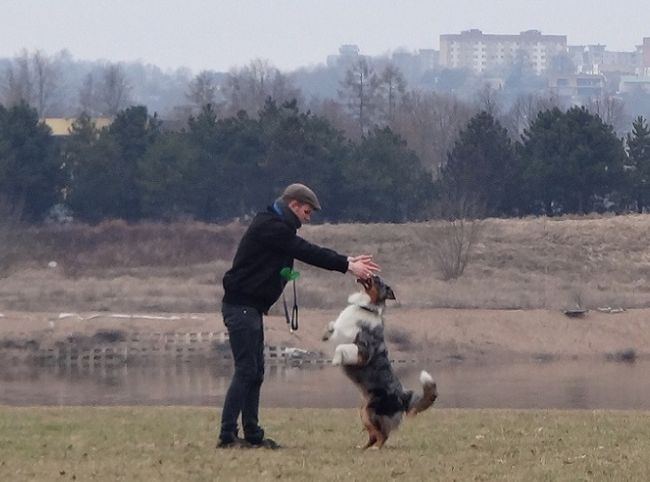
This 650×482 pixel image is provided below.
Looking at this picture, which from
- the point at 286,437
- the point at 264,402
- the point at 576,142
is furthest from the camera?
the point at 576,142

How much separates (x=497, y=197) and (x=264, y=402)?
3159cm

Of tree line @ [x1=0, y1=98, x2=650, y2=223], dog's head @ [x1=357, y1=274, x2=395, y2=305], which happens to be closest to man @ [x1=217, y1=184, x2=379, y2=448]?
dog's head @ [x1=357, y1=274, x2=395, y2=305]

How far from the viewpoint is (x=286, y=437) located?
452 inches

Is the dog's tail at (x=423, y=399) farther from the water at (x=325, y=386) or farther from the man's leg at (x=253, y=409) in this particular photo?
the water at (x=325, y=386)

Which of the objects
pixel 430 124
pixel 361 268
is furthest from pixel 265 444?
pixel 430 124

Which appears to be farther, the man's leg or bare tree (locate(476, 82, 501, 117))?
bare tree (locate(476, 82, 501, 117))

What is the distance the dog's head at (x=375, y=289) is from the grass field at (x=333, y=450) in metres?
1.01

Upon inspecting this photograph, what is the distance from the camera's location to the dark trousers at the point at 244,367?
10.4 metres

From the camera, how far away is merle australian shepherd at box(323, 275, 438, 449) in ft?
33.6

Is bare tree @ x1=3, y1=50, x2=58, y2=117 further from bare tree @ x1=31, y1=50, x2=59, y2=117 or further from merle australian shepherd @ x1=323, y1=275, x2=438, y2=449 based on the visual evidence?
merle australian shepherd @ x1=323, y1=275, x2=438, y2=449

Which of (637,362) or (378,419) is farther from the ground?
(378,419)

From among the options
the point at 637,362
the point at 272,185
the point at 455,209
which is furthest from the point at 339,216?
the point at 637,362

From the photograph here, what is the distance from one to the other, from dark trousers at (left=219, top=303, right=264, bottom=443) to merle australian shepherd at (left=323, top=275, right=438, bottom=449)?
1.64 feet

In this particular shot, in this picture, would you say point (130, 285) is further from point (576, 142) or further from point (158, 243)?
point (576, 142)
